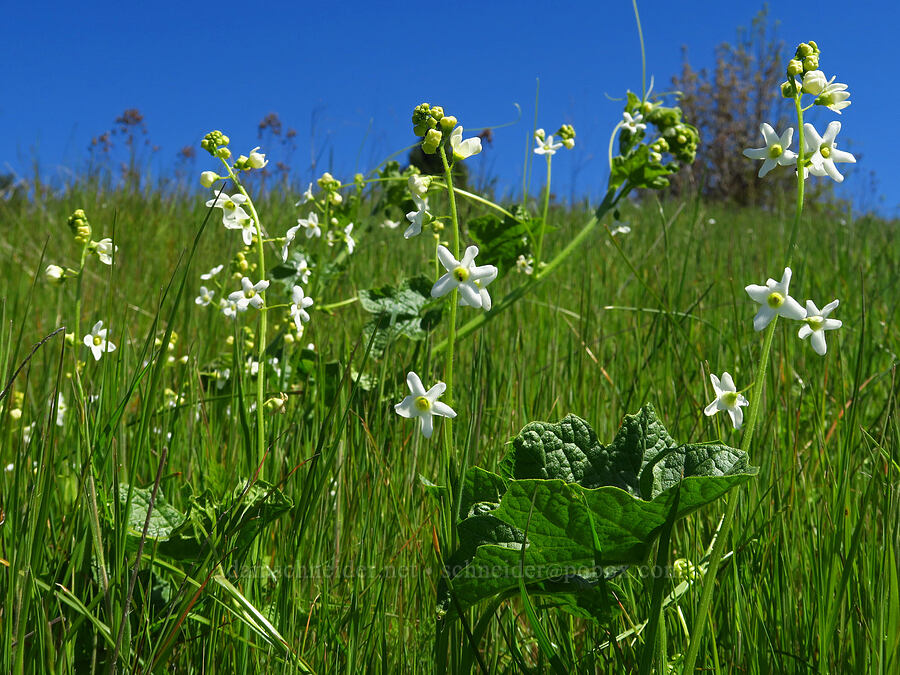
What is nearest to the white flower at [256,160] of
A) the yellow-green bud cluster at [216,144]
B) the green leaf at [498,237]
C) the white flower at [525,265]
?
the yellow-green bud cluster at [216,144]

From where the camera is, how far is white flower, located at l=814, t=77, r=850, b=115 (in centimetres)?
112

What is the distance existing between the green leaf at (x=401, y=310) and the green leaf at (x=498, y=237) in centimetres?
23

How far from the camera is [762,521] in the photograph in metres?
1.41

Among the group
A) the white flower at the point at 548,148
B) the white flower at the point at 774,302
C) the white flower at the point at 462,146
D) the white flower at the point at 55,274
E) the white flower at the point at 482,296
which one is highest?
the white flower at the point at 548,148

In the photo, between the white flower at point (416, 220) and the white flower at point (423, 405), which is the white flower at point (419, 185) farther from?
the white flower at point (423, 405)

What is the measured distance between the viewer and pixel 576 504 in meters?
0.93

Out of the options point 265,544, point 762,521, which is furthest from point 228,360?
point 762,521

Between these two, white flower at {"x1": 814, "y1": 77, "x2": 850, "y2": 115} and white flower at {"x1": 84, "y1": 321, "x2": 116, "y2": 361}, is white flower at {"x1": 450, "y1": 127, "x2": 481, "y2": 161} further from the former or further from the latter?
white flower at {"x1": 84, "y1": 321, "x2": 116, "y2": 361}

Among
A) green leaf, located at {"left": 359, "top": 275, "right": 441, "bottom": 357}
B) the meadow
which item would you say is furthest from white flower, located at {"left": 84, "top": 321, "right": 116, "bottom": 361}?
green leaf, located at {"left": 359, "top": 275, "right": 441, "bottom": 357}

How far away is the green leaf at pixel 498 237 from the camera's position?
2.31 m

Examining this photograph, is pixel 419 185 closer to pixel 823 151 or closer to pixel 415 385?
pixel 415 385

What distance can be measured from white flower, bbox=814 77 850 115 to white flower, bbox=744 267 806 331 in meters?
0.32

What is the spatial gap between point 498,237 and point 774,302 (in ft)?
4.50

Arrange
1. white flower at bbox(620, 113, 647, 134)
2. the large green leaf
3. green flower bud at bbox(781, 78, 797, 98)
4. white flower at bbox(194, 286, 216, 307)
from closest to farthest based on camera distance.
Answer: the large green leaf → green flower bud at bbox(781, 78, 797, 98) → white flower at bbox(194, 286, 216, 307) → white flower at bbox(620, 113, 647, 134)
